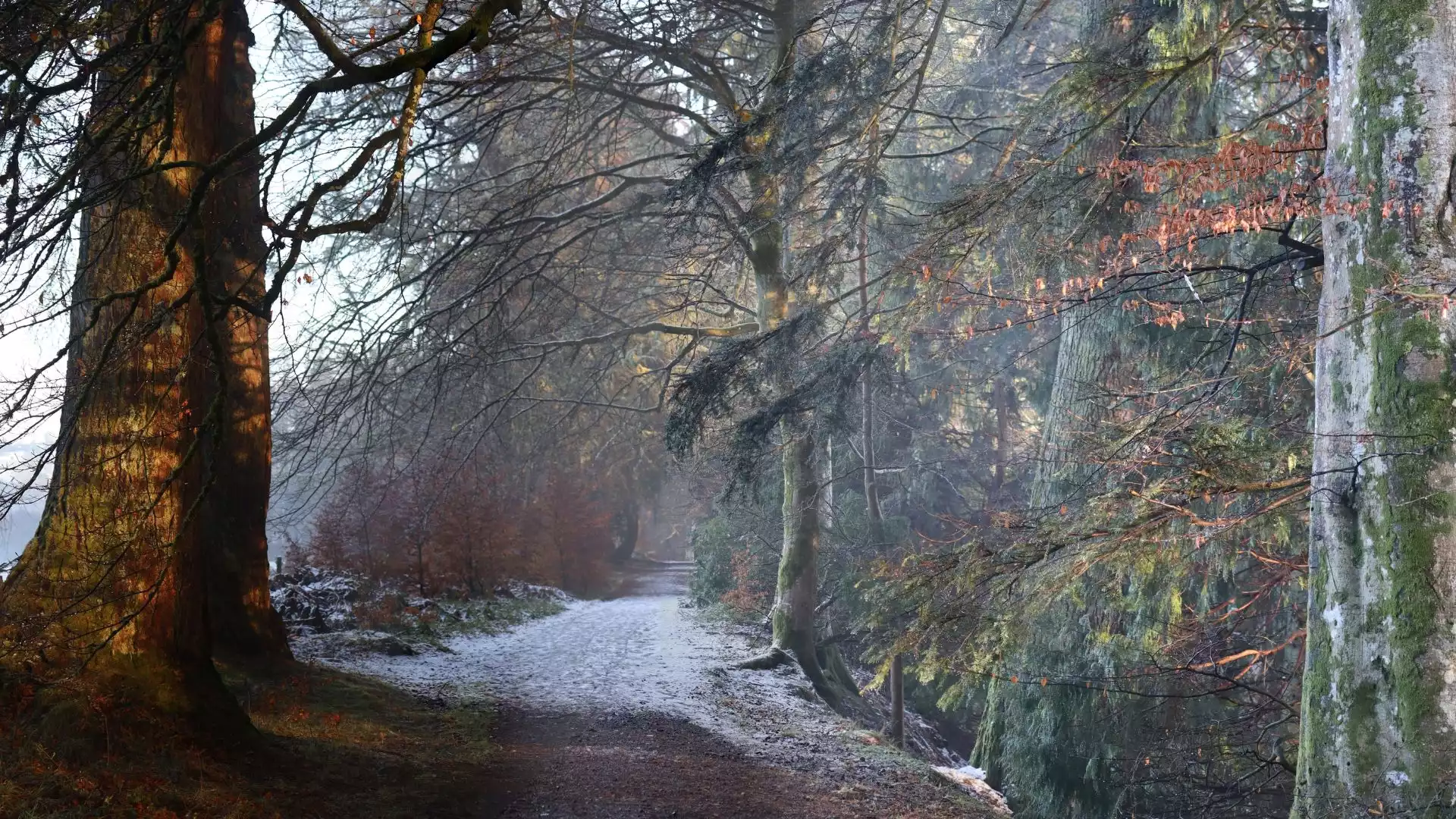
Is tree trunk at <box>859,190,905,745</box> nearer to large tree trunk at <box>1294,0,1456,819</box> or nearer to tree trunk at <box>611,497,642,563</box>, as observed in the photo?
large tree trunk at <box>1294,0,1456,819</box>

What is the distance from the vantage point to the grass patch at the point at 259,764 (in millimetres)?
4516

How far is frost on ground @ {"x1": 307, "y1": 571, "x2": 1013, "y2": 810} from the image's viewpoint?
841cm

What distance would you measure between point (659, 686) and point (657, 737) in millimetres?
2441

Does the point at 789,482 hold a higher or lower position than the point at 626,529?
higher

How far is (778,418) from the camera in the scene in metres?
10.5

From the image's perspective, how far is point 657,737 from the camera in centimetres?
813

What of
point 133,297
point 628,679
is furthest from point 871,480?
point 133,297

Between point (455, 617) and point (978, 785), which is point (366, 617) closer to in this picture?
point (455, 617)

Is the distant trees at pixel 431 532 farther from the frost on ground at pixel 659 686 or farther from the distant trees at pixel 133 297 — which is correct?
the distant trees at pixel 133 297

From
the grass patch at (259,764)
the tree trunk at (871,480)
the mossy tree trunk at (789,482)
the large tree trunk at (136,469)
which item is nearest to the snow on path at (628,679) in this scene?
the mossy tree trunk at (789,482)

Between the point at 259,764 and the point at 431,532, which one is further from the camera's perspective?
the point at 431,532

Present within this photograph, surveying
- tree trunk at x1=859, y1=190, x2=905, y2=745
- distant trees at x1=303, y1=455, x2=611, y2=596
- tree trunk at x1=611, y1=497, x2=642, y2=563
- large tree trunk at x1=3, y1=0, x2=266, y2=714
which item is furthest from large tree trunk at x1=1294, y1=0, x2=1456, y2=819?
tree trunk at x1=611, y1=497, x2=642, y2=563

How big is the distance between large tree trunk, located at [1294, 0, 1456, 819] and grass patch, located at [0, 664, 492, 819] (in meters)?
4.69

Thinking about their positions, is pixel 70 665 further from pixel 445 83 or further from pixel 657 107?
pixel 657 107
